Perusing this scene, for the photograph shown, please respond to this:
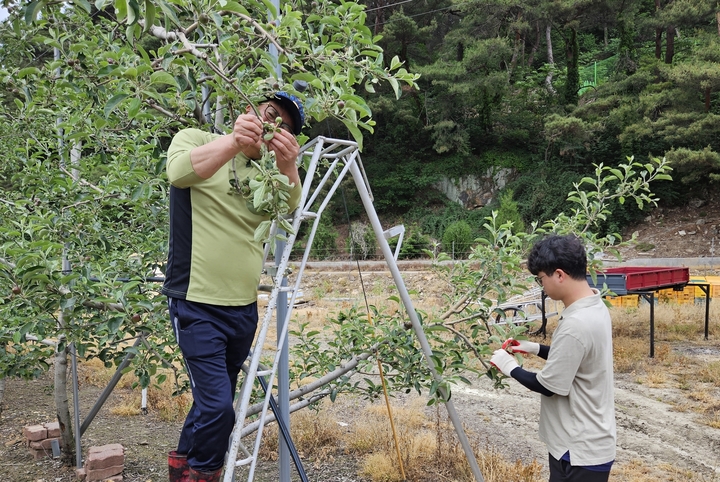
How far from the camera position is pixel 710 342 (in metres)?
8.73

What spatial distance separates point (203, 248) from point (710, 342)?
30.7ft

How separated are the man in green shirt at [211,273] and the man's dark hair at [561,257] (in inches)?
39.7

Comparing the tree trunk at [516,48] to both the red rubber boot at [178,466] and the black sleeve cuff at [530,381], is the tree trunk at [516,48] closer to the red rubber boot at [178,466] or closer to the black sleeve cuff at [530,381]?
the black sleeve cuff at [530,381]

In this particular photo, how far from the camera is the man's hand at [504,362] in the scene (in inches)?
90.4

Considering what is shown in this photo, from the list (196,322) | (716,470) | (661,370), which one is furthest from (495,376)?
(661,370)

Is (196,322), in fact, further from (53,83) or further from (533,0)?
(533,0)

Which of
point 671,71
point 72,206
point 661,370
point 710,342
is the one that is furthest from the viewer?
point 671,71

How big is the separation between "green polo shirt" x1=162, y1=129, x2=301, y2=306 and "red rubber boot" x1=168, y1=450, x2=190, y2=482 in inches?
26.5

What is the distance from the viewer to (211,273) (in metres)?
1.81

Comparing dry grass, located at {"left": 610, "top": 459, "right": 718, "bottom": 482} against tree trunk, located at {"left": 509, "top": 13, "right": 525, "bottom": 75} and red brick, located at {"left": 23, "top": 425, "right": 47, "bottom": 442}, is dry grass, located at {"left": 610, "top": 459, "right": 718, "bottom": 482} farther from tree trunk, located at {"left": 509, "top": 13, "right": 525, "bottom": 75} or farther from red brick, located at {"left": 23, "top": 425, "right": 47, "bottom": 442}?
tree trunk, located at {"left": 509, "top": 13, "right": 525, "bottom": 75}

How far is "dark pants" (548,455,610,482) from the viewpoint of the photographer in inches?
81.0

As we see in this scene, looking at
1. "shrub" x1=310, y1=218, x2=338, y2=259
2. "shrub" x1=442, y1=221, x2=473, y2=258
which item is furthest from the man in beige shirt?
"shrub" x1=310, y1=218, x2=338, y2=259

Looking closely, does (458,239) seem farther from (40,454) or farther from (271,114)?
(271,114)

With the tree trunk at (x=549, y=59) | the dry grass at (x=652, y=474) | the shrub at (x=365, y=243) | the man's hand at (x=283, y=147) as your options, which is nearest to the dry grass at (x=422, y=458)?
the dry grass at (x=652, y=474)
